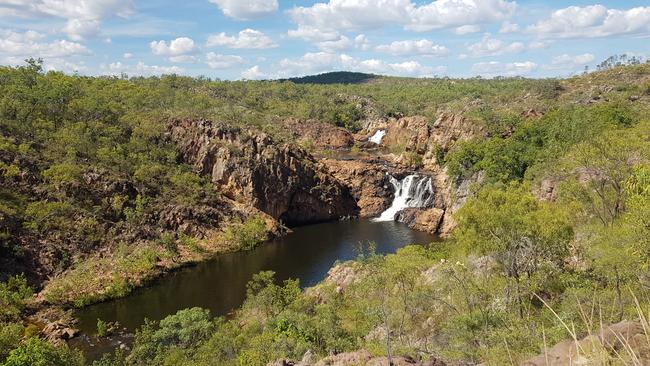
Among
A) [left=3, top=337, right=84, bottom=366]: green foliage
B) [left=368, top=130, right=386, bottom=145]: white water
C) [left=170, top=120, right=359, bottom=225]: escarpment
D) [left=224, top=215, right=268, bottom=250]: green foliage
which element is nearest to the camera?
[left=3, top=337, right=84, bottom=366]: green foliage

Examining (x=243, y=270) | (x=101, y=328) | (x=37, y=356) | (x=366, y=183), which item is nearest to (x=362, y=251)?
(x=243, y=270)

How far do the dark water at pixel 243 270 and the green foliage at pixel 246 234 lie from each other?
46.4 inches

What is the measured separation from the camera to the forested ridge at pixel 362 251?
1970 centimetres

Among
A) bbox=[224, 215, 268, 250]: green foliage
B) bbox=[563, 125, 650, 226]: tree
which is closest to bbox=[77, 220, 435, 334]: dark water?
bbox=[224, 215, 268, 250]: green foliage

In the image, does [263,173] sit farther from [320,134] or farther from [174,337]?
[174,337]

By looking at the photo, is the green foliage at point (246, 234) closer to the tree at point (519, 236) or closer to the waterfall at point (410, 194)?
the waterfall at point (410, 194)

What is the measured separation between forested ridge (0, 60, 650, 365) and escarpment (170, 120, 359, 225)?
2.25 meters

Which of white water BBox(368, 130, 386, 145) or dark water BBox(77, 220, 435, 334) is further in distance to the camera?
white water BBox(368, 130, 386, 145)

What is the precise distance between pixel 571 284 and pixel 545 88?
85.5 meters

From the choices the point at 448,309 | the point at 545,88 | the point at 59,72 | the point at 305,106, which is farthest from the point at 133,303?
the point at 545,88

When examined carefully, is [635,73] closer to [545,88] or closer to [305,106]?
[545,88]

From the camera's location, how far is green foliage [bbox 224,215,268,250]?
2240 inches

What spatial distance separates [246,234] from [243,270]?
777 cm

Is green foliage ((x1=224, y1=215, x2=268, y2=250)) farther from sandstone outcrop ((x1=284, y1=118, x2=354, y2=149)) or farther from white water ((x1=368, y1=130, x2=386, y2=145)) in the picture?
white water ((x1=368, y1=130, x2=386, y2=145))
